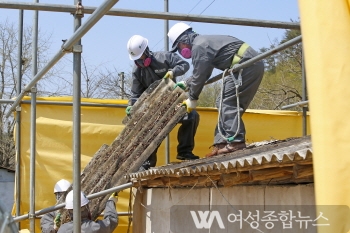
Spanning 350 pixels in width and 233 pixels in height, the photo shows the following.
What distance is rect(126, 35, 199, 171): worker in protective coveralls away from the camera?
20.3 feet

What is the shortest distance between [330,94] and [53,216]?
5.38 metres

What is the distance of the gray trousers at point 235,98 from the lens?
17.0 feet

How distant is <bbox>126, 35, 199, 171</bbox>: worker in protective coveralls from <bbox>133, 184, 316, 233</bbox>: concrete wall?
798 mm

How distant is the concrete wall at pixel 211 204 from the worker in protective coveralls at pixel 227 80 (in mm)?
640

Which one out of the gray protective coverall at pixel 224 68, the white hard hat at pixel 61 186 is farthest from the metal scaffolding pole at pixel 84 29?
the white hard hat at pixel 61 186

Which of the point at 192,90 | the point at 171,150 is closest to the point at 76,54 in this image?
the point at 192,90

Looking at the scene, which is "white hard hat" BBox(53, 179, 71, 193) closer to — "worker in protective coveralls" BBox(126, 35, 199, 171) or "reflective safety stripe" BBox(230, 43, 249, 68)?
"worker in protective coveralls" BBox(126, 35, 199, 171)

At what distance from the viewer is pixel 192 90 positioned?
5309 mm

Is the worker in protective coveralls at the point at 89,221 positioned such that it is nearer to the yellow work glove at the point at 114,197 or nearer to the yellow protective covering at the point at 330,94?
the yellow work glove at the point at 114,197

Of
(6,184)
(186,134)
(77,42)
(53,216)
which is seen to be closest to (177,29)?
(186,134)

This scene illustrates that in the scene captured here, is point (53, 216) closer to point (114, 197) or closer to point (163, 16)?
point (114, 197)

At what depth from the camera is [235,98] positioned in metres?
5.27

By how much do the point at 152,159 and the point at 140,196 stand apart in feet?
Answer: 2.46

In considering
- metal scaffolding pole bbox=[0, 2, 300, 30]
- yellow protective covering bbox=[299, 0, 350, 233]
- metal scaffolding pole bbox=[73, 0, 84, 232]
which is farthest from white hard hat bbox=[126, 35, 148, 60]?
yellow protective covering bbox=[299, 0, 350, 233]
